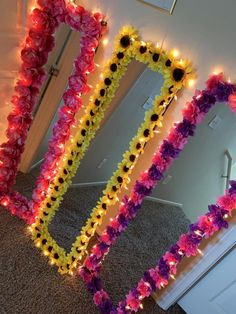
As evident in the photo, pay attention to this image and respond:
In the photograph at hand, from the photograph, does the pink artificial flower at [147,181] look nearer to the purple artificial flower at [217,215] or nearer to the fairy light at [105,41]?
the purple artificial flower at [217,215]

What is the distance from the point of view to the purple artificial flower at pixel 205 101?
196 centimetres

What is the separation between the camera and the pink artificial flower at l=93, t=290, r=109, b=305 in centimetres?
238

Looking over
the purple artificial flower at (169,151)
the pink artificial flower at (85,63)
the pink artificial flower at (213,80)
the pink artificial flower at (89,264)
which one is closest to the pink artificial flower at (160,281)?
the pink artificial flower at (89,264)

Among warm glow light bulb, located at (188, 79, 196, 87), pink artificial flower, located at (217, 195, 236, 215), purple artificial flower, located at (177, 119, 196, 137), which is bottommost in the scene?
pink artificial flower, located at (217, 195, 236, 215)

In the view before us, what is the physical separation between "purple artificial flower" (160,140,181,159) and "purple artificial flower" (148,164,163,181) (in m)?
0.10

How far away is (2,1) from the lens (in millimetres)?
2338

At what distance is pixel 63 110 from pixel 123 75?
0.52 meters

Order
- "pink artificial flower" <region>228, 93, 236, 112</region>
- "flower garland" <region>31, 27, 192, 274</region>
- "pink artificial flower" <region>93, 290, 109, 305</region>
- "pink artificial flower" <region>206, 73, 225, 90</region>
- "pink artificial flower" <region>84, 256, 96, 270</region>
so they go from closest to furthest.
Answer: "pink artificial flower" <region>228, 93, 236, 112</region> → "pink artificial flower" <region>206, 73, 225, 90</region> → "flower garland" <region>31, 27, 192, 274</region> → "pink artificial flower" <region>93, 290, 109, 305</region> → "pink artificial flower" <region>84, 256, 96, 270</region>

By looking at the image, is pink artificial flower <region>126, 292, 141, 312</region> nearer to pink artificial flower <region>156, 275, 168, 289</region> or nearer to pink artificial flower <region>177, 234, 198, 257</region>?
pink artificial flower <region>156, 275, 168, 289</region>

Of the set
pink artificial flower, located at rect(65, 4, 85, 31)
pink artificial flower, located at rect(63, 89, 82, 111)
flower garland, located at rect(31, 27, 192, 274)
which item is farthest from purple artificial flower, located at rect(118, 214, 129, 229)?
pink artificial flower, located at rect(65, 4, 85, 31)

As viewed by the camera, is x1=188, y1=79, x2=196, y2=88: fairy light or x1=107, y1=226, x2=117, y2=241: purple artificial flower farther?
x1=107, y1=226, x2=117, y2=241: purple artificial flower

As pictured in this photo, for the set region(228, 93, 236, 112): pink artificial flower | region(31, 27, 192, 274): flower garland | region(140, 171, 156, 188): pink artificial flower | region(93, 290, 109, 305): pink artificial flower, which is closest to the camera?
region(228, 93, 236, 112): pink artificial flower

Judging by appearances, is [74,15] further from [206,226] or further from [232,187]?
[206,226]

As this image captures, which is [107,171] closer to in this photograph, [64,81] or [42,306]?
[64,81]
